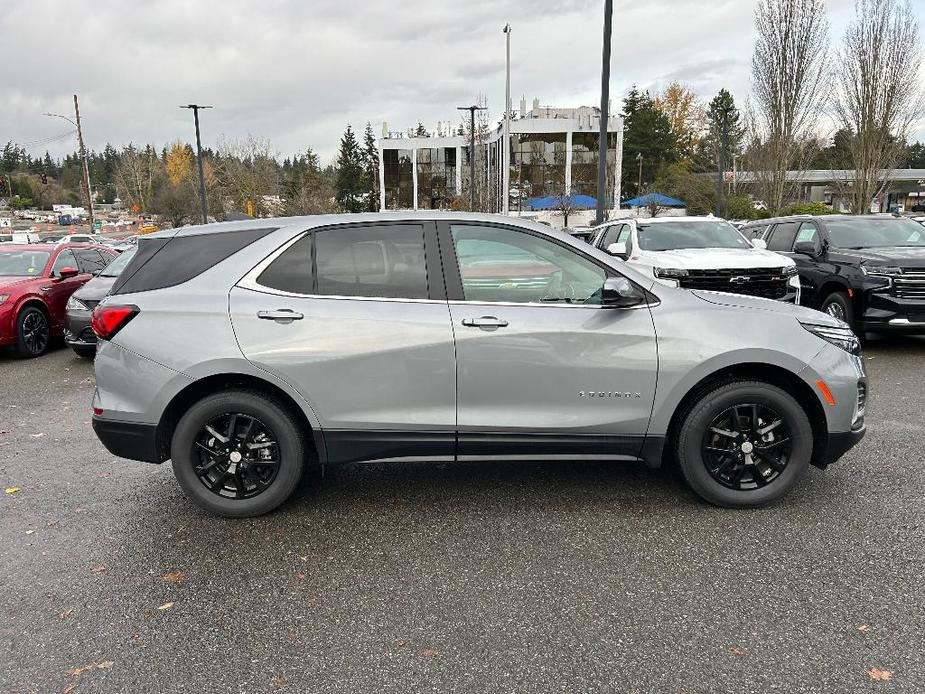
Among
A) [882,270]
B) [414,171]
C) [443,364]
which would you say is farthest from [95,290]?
[414,171]

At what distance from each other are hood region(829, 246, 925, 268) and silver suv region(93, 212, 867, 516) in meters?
5.33

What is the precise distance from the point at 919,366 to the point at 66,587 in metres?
8.64

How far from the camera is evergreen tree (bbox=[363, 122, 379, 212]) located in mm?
78562

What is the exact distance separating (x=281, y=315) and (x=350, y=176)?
273ft

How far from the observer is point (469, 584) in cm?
320

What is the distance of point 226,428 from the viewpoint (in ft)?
12.6

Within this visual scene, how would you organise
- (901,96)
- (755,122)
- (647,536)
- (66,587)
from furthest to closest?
1. (755,122)
2. (901,96)
3. (647,536)
4. (66,587)

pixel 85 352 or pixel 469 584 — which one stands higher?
pixel 469 584

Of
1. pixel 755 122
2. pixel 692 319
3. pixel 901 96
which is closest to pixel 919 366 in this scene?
pixel 692 319

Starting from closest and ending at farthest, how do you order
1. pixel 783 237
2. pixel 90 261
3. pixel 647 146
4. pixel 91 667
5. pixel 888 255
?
pixel 91 667, pixel 888 255, pixel 783 237, pixel 90 261, pixel 647 146

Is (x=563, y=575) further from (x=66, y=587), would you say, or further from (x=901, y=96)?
(x=901, y=96)

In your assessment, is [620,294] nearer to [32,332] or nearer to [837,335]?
[837,335]

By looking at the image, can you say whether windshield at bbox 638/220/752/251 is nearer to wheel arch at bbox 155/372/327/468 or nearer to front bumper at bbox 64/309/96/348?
wheel arch at bbox 155/372/327/468

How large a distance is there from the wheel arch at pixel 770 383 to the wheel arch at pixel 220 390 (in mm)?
2042
